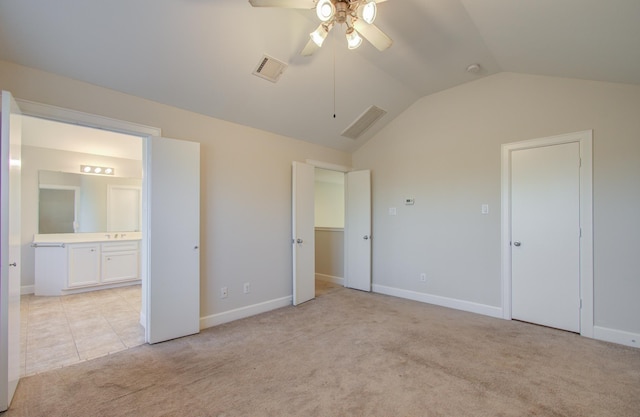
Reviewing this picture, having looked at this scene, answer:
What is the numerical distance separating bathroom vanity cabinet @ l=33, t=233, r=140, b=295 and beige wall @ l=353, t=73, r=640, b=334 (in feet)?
14.5

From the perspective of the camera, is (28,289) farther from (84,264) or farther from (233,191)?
(233,191)

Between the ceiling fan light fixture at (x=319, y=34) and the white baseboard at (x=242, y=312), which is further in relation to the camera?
the white baseboard at (x=242, y=312)

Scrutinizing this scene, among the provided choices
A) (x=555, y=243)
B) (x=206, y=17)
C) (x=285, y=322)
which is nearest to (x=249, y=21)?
(x=206, y=17)

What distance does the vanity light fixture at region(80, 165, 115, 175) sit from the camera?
5160 millimetres

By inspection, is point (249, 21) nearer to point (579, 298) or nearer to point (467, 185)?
point (467, 185)

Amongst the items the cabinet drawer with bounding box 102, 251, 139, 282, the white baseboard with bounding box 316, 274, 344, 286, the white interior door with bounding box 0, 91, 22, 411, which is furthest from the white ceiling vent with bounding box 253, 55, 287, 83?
the cabinet drawer with bounding box 102, 251, 139, 282

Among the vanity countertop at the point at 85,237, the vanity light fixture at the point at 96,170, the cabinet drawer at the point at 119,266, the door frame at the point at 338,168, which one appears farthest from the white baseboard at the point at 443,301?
the vanity light fixture at the point at 96,170

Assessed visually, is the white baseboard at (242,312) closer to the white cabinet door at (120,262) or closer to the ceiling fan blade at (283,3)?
the white cabinet door at (120,262)

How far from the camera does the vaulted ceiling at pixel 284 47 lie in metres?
2.09

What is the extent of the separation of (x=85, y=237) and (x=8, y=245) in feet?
12.3

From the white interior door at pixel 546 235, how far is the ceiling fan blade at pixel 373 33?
95.7 inches

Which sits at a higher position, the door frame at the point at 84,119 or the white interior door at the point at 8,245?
the door frame at the point at 84,119

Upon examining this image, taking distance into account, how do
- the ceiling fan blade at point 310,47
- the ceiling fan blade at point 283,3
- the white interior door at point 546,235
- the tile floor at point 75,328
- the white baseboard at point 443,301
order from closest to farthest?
the ceiling fan blade at point 283,3
the ceiling fan blade at point 310,47
the tile floor at point 75,328
the white interior door at point 546,235
the white baseboard at point 443,301

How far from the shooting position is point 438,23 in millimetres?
2623
